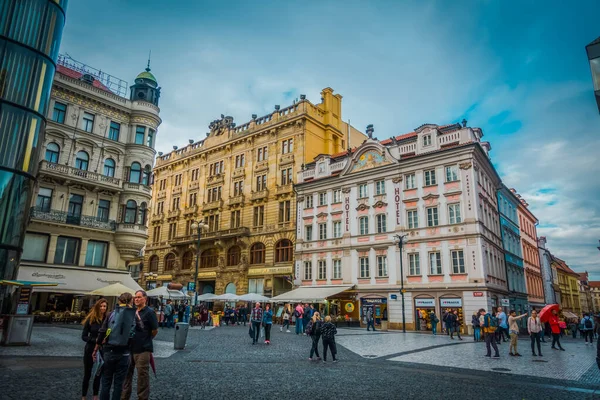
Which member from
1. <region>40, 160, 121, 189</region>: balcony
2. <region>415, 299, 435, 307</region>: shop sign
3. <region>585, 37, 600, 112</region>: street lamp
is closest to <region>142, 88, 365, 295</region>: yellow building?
<region>415, 299, 435, 307</region>: shop sign

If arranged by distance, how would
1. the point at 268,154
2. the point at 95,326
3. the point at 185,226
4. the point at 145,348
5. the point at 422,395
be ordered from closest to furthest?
the point at 145,348, the point at 95,326, the point at 422,395, the point at 268,154, the point at 185,226

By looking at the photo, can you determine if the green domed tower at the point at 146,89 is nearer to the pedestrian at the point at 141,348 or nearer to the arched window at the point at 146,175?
the arched window at the point at 146,175

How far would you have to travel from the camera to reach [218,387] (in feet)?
27.8

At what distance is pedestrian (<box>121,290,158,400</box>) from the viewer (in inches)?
255

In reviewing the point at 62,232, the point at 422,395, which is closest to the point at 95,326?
the point at 422,395

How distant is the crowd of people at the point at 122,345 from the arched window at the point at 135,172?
89.7ft

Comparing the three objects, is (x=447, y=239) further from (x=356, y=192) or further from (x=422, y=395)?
(x=422, y=395)

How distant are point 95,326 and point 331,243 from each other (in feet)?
99.5

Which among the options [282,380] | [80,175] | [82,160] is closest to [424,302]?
[282,380]

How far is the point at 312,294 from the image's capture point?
33.8 metres

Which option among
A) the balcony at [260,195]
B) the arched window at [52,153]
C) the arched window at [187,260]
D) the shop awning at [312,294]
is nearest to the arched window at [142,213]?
the arched window at [52,153]

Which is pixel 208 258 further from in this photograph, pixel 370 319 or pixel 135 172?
pixel 370 319

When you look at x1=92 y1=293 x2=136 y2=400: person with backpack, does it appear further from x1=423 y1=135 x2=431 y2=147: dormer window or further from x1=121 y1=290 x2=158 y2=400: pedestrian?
x1=423 y1=135 x2=431 y2=147: dormer window

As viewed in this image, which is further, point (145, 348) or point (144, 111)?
point (144, 111)
